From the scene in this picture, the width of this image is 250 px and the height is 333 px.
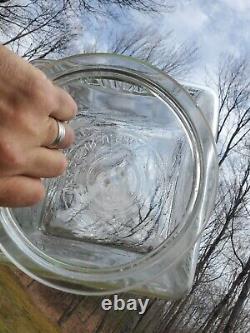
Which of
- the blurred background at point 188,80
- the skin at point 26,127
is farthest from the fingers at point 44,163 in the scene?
the blurred background at point 188,80

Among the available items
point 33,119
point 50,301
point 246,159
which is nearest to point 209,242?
point 246,159

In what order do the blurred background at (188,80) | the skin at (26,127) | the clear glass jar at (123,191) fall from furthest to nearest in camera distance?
1. the blurred background at (188,80)
2. the clear glass jar at (123,191)
3. the skin at (26,127)

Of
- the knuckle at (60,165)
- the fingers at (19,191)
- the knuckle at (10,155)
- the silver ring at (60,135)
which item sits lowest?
the fingers at (19,191)

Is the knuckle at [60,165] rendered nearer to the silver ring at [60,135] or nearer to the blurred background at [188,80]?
the silver ring at [60,135]

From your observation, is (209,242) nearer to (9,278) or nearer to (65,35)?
(9,278)

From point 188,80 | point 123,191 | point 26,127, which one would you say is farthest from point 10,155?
point 188,80

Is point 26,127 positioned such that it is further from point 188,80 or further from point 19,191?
point 188,80

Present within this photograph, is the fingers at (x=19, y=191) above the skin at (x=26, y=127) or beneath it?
beneath

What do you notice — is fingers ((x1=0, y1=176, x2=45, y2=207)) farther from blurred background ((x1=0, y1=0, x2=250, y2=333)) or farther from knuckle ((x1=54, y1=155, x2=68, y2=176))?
blurred background ((x1=0, y1=0, x2=250, y2=333))
